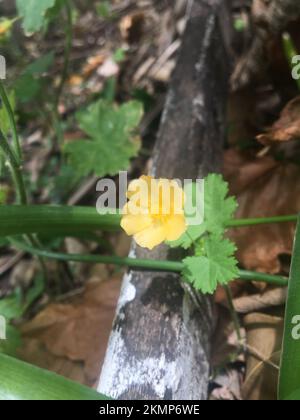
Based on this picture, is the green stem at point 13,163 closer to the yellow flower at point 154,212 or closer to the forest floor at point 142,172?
the yellow flower at point 154,212

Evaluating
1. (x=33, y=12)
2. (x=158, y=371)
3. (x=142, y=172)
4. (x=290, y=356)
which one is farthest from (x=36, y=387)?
(x=142, y=172)

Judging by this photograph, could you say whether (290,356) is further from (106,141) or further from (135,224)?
(106,141)

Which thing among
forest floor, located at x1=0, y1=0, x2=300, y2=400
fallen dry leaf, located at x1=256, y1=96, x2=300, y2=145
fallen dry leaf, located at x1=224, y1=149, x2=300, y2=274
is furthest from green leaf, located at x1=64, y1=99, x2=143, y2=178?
fallen dry leaf, located at x1=256, y1=96, x2=300, y2=145

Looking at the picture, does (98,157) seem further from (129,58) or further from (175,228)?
→ (129,58)

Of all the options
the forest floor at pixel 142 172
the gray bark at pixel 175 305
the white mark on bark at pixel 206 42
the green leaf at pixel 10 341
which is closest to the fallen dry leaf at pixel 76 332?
the forest floor at pixel 142 172

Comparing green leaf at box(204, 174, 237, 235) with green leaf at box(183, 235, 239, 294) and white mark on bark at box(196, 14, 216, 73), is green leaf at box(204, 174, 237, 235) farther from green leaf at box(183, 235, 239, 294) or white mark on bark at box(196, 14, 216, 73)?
white mark on bark at box(196, 14, 216, 73)
